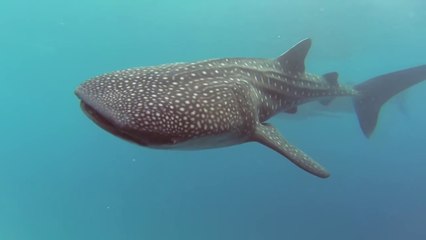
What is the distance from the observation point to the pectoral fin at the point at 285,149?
4355 millimetres

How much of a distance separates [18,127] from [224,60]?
162 ft

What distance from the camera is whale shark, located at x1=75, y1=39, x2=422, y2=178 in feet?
10.1

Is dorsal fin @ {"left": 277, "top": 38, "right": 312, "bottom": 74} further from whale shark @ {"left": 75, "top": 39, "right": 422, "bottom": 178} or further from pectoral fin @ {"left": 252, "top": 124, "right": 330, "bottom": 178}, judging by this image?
pectoral fin @ {"left": 252, "top": 124, "right": 330, "bottom": 178}

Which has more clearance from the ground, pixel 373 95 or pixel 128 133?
pixel 128 133

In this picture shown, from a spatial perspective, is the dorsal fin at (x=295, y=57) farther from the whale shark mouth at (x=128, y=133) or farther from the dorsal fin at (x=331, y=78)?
the whale shark mouth at (x=128, y=133)

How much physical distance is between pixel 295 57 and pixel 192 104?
2721 mm

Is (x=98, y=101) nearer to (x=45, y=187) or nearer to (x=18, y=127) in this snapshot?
(x=45, y=187)

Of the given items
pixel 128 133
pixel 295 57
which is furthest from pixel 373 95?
pixel 128 133

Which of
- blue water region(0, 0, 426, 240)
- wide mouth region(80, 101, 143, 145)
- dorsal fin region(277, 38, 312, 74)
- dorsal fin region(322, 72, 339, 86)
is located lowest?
blue water region(0, 0, 426, 240)

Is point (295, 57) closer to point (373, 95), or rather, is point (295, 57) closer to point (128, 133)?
point (373, 95)

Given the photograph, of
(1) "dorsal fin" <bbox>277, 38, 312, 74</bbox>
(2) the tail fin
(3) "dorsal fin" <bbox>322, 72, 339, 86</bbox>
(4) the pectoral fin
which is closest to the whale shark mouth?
(4) the pectoral fin

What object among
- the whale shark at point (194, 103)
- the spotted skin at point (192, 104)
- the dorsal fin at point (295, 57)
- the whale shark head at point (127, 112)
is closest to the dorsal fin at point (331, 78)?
the dorsal fin at point (295, 57)

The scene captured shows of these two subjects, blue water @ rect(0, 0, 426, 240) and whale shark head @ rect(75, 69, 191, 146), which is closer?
whale shark head @ rect(75, 69, 191, 146)

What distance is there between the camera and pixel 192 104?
11.3 ft
